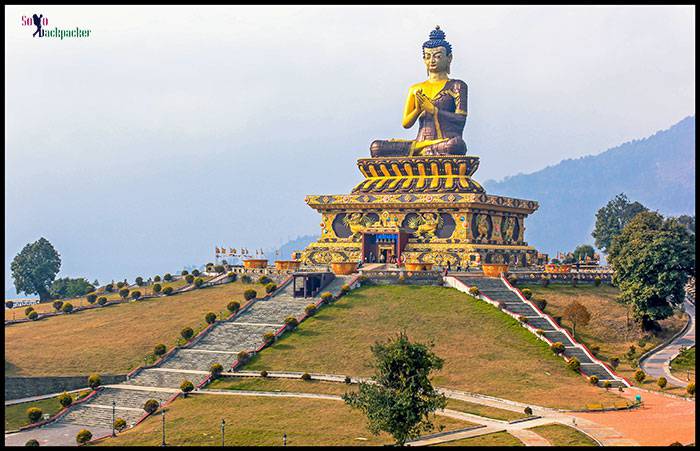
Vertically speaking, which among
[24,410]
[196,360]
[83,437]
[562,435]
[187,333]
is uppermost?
[187,333]

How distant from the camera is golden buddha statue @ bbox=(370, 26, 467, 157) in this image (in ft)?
233

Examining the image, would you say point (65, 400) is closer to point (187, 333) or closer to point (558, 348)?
point (187, 333)

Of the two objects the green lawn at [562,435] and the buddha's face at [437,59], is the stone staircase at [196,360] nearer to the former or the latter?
the green lawn at [562,435]

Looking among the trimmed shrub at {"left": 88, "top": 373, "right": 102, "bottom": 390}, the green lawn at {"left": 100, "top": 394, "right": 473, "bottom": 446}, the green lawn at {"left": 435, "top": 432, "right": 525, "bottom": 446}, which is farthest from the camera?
the trimmed shrub at {"left": 88, "top": 373, "right": 102, "bottom": 390}

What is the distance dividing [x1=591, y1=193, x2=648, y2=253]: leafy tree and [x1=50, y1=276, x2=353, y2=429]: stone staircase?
4039 centimetres

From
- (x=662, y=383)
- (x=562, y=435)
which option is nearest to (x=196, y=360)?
(x=562, y=435)

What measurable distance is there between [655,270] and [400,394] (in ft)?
76.6

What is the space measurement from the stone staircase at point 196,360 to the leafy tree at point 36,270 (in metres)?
23.9

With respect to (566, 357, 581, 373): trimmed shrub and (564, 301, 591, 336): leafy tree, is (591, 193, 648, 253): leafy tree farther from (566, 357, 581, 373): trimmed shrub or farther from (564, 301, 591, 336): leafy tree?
(566, 357, 581, 373): trimmed shrub

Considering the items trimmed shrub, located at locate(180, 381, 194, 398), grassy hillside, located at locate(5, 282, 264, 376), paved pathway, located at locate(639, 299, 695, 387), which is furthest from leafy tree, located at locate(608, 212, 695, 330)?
trimmed shrub, located at locate(180, 381, 194, 398)

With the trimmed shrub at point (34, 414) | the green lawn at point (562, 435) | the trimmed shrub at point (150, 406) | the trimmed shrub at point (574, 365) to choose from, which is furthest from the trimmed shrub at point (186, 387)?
the trimmed shrub at point (574, 365)

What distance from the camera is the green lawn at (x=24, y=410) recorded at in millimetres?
42578

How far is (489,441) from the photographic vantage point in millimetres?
34375

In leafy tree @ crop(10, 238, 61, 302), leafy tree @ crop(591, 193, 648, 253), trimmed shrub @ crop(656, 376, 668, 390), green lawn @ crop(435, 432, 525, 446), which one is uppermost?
leafy tree @ crop(591, 193, 648, 253)
